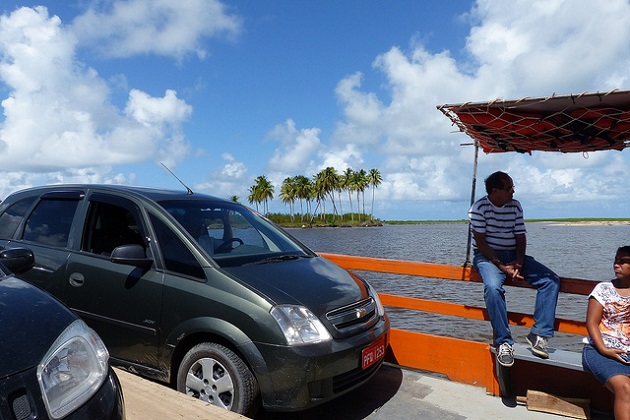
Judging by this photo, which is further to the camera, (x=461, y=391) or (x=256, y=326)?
(x=461, y=391)

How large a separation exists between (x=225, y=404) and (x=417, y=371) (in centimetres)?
267

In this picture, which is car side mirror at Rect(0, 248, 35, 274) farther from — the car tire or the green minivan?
the car tire

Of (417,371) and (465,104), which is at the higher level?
(465,104)

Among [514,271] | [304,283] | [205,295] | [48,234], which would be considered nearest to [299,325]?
[304,283]

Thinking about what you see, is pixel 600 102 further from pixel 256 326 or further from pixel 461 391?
pixel 256 326

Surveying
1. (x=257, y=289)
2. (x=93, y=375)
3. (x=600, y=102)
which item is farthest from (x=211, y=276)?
(x=600, y=102)

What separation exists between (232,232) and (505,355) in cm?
268

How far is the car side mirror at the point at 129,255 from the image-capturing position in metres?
3.87

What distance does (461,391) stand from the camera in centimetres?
472

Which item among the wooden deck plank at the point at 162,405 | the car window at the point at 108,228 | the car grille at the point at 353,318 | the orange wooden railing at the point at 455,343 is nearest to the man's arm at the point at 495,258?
the orange wooden railing at the point at 455,343

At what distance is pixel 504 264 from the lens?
4.95 m

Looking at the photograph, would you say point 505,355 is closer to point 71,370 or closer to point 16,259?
point 71,370

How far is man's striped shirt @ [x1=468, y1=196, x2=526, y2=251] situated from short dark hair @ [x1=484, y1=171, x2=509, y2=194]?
139mm

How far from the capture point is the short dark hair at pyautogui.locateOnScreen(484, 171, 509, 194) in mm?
5012
